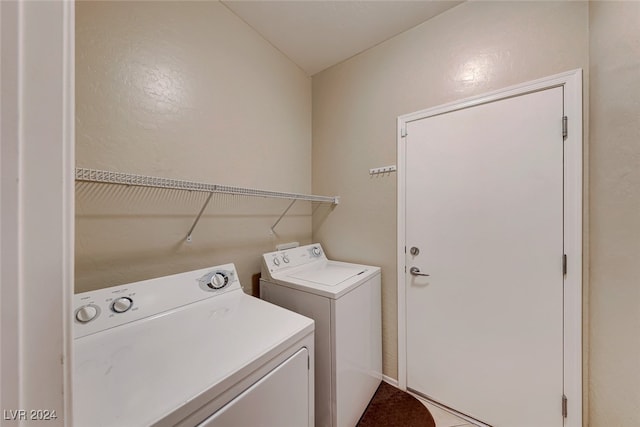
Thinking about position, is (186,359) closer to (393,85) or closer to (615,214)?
(615,214)

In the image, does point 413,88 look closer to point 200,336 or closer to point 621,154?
point 621,154

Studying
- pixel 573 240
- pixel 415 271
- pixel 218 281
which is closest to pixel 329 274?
pixel 415 271

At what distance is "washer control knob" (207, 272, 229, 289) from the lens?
132 centimetres

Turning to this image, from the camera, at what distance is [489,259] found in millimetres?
1437

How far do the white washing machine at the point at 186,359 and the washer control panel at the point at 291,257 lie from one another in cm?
38

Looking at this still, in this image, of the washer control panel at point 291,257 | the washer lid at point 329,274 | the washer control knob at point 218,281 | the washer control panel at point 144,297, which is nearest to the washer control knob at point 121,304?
the washer control panel at point 144,297

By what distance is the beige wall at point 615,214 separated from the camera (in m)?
0.94

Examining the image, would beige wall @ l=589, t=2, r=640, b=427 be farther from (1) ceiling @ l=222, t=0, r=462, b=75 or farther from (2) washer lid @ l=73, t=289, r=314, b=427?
(2) washer lid @ l=73, t=289, r=314, b=427

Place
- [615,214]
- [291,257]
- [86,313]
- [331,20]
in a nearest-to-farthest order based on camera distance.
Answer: [86,313]
[615,214]
[331,20]
[291,257]

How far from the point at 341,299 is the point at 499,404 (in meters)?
1.22

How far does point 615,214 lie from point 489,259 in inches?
22.2

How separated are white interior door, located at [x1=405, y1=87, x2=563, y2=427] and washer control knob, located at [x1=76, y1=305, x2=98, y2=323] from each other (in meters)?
1.80

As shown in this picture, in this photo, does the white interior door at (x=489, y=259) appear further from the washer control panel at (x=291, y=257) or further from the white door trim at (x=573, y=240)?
the washer control panel at (x=291, y=257)

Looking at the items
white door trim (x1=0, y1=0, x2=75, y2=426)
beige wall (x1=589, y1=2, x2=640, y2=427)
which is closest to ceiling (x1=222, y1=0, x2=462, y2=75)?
beige wall (x1=589, y1=2, x2=640, y2=427)
